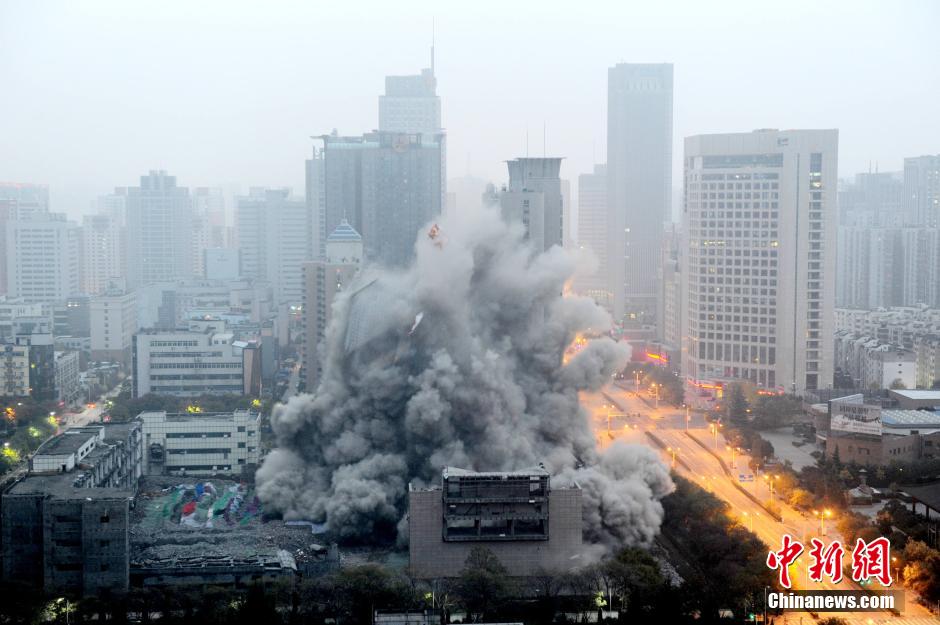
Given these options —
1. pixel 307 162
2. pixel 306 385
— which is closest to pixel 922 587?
pixel 306 385

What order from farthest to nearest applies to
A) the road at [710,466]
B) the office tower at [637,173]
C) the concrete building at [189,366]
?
the office tower at [637,173] < the concrete building at [189,366] < the road at [710,466]

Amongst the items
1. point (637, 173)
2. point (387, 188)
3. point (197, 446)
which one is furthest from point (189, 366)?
point (637, 173)

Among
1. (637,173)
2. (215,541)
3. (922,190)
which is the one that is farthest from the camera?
(922,190)

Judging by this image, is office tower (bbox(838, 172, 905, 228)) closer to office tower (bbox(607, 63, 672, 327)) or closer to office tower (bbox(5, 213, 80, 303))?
office tower (bbox(607, 63, 672, 327))

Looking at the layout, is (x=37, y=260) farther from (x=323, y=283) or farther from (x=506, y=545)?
(x=506, y=545)

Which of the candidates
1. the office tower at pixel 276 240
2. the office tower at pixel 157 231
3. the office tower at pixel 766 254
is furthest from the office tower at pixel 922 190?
Result: the office tower at pixel 157 231

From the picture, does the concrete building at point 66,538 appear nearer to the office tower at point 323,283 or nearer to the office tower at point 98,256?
the office tower at point 323,283

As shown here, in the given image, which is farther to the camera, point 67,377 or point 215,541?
point 67,377
